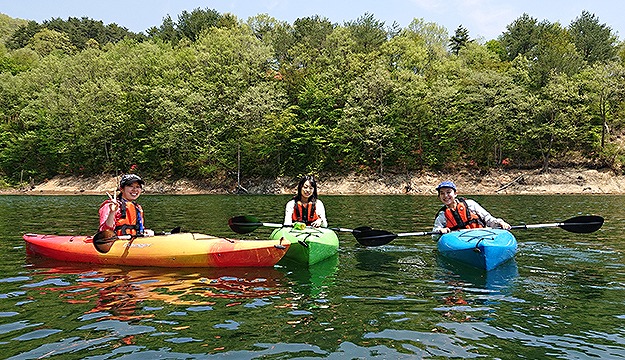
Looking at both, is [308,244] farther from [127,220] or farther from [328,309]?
[127,220]

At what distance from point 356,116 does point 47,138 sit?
31460mm

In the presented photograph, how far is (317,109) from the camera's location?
45438 millimetres

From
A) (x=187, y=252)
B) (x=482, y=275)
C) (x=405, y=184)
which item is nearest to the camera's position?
(x=482, y=275)

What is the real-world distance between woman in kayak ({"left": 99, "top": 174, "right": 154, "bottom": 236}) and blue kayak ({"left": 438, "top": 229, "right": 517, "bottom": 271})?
581 cm

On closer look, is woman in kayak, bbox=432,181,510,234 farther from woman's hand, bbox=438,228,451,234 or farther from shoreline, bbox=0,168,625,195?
shoreline, bbox=0,168,625,195

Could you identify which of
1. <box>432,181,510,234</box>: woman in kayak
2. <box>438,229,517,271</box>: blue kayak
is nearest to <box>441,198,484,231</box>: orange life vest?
<box>432,181,510,234</box>: woman in kayak

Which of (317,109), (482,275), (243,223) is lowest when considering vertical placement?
(482,275)

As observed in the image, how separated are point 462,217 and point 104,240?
6.89 metres

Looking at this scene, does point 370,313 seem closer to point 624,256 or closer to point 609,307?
point 609,307

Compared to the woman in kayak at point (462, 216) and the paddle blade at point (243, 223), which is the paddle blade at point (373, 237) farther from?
the paddle blade at point (243, 223)

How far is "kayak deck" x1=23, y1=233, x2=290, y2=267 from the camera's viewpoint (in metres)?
8.38

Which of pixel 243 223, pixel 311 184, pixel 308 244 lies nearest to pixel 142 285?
pixel 308 244

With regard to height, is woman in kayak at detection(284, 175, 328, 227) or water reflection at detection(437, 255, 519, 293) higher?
woman in kayak at detection(284, 175, 328, 227)

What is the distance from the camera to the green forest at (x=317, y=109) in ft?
131
